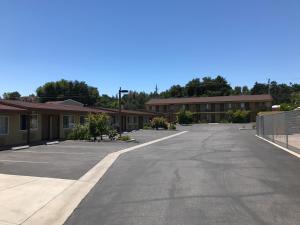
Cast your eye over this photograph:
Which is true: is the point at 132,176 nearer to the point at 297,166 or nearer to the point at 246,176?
the point at 246,176

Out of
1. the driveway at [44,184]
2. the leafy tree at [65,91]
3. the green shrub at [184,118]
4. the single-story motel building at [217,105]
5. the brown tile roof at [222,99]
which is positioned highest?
the leafy tree at [65,91]

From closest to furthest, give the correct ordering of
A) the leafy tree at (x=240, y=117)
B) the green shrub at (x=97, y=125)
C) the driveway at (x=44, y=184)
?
1. the driveway at (x=44, y=184)
2. the green shrub at (x=97, y=125)
3. the leafy tree at (x=240, y=117)

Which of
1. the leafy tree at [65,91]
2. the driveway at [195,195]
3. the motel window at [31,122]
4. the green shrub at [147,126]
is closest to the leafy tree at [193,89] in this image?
the leafy tree at [65,91]

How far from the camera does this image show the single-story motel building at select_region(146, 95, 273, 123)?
93.6m

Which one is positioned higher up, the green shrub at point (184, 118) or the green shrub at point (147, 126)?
the green shrub at point (184, 118)

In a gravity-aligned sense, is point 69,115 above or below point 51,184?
above

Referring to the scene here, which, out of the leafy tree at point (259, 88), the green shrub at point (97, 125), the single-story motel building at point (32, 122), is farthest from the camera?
the leafy tree at point (259, 88)

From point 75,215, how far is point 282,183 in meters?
5.49

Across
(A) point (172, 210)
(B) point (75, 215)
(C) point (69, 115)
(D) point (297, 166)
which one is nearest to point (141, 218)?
(A) point (172, 210)

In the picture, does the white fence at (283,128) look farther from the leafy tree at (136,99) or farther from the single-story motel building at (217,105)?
the leafy tree at (136,99)

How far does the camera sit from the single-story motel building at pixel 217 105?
3684 inches

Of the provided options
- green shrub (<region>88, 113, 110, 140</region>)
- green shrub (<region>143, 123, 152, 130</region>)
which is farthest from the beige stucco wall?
green shrub (<region>143, 123, 152, 130</region>)

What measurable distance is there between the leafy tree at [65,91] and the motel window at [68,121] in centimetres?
5893

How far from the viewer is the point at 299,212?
7715mm
